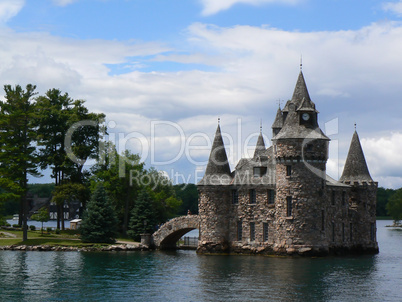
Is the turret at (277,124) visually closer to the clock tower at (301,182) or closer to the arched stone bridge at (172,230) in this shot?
the clock tower at (301,182)

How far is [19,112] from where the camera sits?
6888cm

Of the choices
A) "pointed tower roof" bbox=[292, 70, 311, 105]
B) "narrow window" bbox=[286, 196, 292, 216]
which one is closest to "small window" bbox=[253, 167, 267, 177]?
"narrow window" bbox=[286, 196, 292, 216]

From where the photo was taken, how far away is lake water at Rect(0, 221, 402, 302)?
3900cm

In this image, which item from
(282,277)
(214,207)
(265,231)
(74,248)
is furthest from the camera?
(74,248)

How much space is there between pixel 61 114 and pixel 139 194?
14.3m

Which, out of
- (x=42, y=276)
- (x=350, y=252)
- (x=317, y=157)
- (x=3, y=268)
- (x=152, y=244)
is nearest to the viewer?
(x=42, y=276)

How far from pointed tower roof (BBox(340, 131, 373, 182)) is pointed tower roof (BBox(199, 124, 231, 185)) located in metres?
12.6

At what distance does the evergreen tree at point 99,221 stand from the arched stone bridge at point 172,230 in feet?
17.4

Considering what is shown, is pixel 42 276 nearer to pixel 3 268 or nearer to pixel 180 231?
pixel 3 268

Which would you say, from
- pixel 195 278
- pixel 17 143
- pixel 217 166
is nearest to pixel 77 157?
pixel 17 143

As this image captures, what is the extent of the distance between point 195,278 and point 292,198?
1452cm

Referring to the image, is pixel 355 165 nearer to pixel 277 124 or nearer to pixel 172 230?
pixel 277 124

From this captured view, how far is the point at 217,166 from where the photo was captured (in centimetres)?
6231

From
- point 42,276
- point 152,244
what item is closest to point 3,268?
point 42,276
